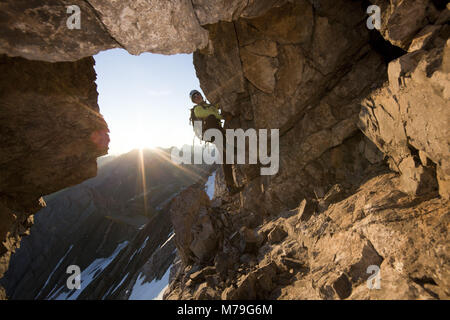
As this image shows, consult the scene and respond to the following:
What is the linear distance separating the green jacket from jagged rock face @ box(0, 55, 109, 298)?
3.90 meters

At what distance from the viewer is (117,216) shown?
51906 mm

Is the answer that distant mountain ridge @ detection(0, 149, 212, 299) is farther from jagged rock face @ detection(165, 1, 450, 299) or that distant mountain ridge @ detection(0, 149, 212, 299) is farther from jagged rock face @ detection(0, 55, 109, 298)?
jagged rock face @ detection(165, 1, 450, 299)

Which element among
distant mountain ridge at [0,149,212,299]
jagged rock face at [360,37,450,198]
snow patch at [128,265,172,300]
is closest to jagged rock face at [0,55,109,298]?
jagged rock face at [360,37,450,198]

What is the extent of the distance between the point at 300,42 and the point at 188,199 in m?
7.72

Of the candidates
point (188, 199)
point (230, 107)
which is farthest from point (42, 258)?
point (230, 107)

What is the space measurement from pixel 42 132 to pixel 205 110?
5.51 metres

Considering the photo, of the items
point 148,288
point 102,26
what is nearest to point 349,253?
point 102,26

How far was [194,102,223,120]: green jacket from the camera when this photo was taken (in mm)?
8758

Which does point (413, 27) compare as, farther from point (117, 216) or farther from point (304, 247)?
point (117, 216)

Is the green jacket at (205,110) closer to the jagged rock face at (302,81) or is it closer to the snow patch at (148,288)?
the jagged rock face at (302,81)

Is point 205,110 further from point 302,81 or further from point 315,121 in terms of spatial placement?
point 315,121

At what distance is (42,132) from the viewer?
501cm

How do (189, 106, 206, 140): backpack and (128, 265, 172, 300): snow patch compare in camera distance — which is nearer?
(189, 106, 206, 140): backpack

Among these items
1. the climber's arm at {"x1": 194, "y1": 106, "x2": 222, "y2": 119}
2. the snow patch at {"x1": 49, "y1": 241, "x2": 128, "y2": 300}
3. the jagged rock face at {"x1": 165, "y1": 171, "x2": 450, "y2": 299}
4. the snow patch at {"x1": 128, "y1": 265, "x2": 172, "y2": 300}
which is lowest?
the snow patch at {"x1": 49, "y1": 241, "x2": 128, "y2": 300}
